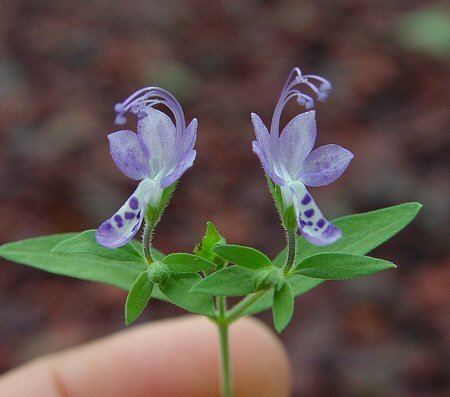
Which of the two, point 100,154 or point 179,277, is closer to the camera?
point 179,277

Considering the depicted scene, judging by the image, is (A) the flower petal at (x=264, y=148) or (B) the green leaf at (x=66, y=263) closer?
(A) the flower petal at (x=264, y=148)

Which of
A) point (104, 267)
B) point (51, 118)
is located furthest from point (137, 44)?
point (104, 267)

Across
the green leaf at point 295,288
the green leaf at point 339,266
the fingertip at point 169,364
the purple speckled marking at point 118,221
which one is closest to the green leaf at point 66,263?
the green leaf at point 295,288

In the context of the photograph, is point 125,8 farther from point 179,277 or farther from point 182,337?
point 179,277

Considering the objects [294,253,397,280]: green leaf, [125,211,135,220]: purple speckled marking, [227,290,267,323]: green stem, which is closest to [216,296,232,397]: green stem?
[227,290,267,323]: green stem

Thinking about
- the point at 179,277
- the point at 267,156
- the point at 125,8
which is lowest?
the point at 179,277

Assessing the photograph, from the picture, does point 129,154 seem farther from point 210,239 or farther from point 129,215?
point 210,239

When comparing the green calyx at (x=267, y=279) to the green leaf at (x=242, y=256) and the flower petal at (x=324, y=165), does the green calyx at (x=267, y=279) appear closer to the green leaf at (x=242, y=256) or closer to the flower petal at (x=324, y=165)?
the green leaf at (x=242, y=256)
